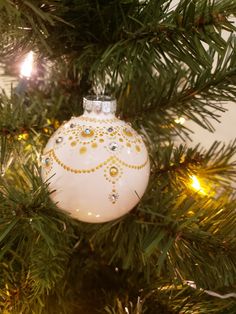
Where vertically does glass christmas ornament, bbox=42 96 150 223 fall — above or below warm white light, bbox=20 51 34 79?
below

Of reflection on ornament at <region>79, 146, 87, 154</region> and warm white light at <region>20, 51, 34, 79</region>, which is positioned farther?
warm white light at <region>20, 51, 34, 79</region>

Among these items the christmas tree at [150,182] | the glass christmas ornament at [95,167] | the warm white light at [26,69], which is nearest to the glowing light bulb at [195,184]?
the christmas tree at [150,182]

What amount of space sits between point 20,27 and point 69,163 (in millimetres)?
149

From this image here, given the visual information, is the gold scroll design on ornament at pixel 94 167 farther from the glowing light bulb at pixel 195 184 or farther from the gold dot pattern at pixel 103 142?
the glowing light bulb at pixel 195 184

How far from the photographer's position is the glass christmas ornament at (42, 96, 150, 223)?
13.9 inches

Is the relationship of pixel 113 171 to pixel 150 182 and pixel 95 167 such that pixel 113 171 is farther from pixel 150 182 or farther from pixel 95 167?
pixel 150 182

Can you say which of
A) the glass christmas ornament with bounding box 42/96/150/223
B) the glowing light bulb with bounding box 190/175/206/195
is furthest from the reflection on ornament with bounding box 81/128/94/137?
the glowing light bulb with bounding box 190/175/206/195

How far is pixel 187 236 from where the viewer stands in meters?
0.37

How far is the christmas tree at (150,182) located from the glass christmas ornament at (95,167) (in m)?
0.02

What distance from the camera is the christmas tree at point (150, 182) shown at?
1.19 ft

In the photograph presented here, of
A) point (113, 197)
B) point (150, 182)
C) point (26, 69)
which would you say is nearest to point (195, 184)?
point (150, 182)

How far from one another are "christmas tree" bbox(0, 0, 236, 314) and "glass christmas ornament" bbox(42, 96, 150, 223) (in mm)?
23

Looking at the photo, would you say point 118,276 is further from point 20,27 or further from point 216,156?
point 20,27

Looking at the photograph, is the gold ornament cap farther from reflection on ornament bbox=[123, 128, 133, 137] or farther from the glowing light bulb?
the glowing light bulb
